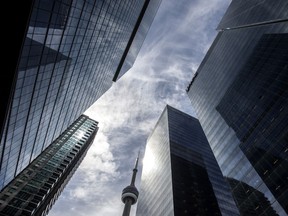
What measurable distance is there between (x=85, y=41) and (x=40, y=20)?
665 inches

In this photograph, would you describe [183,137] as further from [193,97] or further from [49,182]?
[49,182]

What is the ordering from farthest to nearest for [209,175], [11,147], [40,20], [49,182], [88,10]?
[209,175] < [49,182] < [88,10] < [11,147] < [40,20]

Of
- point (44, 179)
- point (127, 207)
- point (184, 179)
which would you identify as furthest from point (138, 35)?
point (127, 207)

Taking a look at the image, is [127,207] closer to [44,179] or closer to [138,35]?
[44,179]

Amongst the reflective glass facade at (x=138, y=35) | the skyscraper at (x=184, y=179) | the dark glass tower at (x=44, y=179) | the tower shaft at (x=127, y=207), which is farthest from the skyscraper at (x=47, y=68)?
the tower shaft at (x=127, y=207)

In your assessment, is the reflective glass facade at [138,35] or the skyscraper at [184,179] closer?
the skyscraper at [184,179]

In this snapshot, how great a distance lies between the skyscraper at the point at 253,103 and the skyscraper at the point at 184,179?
25247mm

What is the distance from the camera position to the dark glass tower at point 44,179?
77.6m

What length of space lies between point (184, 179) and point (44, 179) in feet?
186

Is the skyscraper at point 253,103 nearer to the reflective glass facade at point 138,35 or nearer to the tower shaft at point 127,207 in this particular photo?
the reflective glass facade at point 138,35

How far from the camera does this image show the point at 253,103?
57.2 m

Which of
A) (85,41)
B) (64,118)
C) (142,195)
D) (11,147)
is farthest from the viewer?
(142,195)

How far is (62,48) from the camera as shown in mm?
36344

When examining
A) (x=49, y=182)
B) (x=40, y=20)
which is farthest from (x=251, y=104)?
(x=49, y=182)
